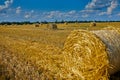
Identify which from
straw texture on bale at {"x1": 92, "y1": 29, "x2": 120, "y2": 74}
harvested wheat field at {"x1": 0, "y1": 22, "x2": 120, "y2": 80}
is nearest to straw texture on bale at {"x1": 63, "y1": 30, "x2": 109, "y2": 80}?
harvested wheat field at {"x1": 0, "y1": 22, "x2": 120, "y2": 80}

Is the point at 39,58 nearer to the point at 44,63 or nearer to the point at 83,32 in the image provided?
the point at 44,63

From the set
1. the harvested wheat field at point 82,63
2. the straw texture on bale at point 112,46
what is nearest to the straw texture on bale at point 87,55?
the harvested wheat field at point 82,63

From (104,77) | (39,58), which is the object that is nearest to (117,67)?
(104,77)

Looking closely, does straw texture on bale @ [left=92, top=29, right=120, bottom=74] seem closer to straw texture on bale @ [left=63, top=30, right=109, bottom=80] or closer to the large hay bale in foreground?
the large hay bale in foreground

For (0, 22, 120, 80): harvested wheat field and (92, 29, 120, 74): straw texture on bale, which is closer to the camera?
(0, 22, 120, 80): harvested wheat field

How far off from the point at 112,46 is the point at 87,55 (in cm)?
88

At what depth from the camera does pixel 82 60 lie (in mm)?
8672

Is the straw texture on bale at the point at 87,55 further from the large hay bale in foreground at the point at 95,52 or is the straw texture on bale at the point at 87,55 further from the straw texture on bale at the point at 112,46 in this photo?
the straw texture on bale at the point at 112,46

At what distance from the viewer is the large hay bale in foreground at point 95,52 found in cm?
792

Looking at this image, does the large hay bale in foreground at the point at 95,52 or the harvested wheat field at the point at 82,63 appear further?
the large hay bale in foreground at the point at 95,52

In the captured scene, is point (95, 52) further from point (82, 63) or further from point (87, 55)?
point (82, 63)

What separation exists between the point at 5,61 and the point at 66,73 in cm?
187

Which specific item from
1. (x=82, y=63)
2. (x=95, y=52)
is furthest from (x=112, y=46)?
(x=82, y=63)

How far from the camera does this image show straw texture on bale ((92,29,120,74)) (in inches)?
313
